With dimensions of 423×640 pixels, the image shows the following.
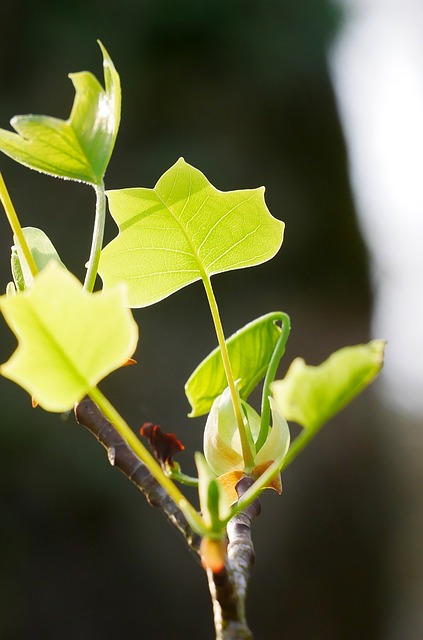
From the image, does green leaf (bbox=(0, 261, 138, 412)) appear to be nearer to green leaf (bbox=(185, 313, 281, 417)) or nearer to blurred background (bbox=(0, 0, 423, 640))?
green leaf (bbox=(185, 313, 281, 417))


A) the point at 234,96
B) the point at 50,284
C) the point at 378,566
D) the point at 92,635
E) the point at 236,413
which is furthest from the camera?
the point at 234,96

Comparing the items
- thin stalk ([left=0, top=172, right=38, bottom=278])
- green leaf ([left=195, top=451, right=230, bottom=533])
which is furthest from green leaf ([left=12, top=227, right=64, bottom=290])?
green leaf ([left=195, top=451, right=230, bottom=533])

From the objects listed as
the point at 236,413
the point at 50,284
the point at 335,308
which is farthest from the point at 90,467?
the point at 50,284

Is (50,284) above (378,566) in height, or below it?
above

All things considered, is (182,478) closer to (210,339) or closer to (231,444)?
(231,444)

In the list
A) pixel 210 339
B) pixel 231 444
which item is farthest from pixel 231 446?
pixel 210 339

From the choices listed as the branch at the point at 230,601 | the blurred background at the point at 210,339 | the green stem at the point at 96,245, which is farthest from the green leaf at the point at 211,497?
the blurred background at the point at 210,339

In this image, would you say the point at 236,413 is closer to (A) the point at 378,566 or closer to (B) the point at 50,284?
(B) the point at 50,284
